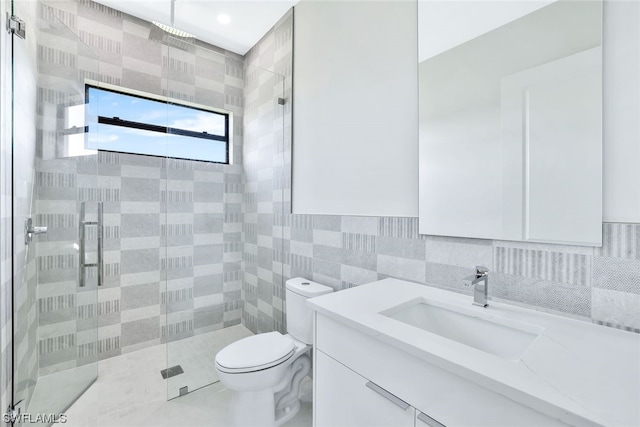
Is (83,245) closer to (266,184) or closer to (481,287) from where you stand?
(266,184)

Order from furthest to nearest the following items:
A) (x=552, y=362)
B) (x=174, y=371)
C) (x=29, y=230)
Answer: (x=174, y=371) → (x=29, y=230) → (x=552, y=362)

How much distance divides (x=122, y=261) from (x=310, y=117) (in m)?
1.90

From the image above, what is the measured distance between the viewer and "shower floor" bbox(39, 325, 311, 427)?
5.17 ft

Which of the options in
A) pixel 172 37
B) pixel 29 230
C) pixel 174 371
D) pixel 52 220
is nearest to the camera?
pixel 29 230

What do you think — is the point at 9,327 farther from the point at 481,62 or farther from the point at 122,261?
the point at 481,62

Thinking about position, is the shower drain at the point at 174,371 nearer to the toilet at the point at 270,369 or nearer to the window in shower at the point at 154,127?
the toilet at the point at 270,369

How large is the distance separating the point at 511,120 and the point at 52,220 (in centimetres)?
232

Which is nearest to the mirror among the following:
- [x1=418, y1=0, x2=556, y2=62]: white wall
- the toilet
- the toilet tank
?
[x1=418, y1=0, x2=556, y2=62]: white wall

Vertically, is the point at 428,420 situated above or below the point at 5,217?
below

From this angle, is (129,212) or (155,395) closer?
(155,395)

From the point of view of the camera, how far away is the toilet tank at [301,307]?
5.62 feet

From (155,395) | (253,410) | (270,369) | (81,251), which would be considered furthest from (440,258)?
(81,251)

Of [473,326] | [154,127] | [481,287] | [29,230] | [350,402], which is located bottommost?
[350,402]

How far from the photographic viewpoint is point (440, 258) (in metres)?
1.27
